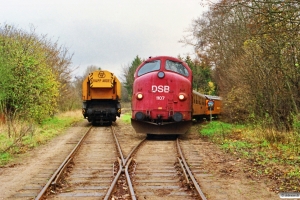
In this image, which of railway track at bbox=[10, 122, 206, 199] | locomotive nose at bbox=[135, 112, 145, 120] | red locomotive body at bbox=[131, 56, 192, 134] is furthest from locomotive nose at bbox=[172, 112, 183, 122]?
railway track at bbox=[10, 122, 206, 199]

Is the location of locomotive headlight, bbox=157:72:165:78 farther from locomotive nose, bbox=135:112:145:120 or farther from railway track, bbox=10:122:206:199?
railway track, bbox=10:122:206:199

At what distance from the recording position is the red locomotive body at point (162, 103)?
1490 centimetres

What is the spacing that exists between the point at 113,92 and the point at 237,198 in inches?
705

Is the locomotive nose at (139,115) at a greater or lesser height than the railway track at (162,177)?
greater

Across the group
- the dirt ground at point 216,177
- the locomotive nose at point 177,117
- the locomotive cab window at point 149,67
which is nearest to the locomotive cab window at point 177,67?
the locomotive cab window at point 149,67

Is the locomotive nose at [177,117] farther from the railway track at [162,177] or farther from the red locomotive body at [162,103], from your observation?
the railway track at [162,177]

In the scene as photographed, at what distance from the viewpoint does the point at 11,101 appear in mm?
19125

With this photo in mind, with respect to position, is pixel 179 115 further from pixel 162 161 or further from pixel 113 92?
pixel 113 92

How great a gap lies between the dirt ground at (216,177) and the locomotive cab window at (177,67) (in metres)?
4.70

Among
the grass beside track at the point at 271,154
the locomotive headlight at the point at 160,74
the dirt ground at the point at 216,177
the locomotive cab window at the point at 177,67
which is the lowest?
the dirt ground at the point at 216,177

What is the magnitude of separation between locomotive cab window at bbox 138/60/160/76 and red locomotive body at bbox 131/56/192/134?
312 mm

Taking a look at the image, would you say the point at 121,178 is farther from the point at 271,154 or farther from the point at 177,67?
the point at 177,67

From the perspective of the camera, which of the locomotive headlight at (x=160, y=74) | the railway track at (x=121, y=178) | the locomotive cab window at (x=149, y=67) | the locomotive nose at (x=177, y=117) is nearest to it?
the railway track at (x=121, y=178)

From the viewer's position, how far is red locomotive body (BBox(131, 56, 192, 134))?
14.9 metres
